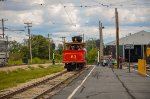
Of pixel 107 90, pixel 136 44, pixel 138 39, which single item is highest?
pixel 138 39

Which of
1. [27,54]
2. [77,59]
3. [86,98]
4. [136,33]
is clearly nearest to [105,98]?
[86,98]

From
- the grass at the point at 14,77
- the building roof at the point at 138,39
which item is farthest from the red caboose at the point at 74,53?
the building roof at the point at 138,39

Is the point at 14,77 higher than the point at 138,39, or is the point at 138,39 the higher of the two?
the point at 138,39

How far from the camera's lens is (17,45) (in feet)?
575

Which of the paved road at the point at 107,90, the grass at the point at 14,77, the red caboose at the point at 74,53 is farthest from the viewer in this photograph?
the red caboose at the point at 74,53

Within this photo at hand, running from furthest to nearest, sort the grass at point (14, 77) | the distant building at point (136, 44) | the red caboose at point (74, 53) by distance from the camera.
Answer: the distant building at point (136, 44)
the red caboose at point (74, 53)
the grass at point (14, 77)

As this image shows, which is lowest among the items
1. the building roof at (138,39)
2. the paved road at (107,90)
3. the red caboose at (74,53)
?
the paved road at (107,90)

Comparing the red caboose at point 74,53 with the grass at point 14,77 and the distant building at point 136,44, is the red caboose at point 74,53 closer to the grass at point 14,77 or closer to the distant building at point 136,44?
the grass at point 14,77

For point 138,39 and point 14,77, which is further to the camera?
point 138,39

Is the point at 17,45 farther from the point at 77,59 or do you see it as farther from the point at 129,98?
the point at 129,98

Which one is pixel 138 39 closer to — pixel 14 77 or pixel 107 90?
pixel 14 77

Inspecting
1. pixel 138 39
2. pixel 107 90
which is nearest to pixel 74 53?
pixel 107 90

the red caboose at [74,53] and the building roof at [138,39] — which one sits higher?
the building roof at [138,39]

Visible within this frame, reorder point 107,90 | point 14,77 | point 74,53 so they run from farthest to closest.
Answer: point 74,53
point 14,77
point 107,90
